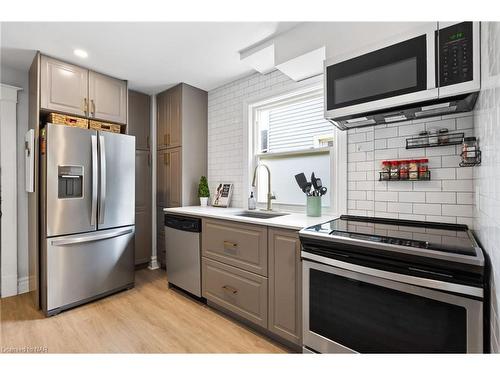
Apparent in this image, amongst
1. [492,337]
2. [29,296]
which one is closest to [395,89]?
[492,337]

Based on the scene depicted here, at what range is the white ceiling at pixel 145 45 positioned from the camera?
1.82 m

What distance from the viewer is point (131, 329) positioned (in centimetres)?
193

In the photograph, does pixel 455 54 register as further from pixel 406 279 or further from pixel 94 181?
pixel 94 181

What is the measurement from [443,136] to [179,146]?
2.62 metres

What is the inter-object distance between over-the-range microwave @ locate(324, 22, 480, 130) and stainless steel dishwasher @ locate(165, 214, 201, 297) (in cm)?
166

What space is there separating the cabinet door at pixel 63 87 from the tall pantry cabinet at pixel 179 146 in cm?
95

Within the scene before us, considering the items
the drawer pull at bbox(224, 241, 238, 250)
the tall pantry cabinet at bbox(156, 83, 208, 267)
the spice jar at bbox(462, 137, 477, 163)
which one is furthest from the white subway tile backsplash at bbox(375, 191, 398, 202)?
the tall pantry cabinet at bbox(156, 83, 208, 267)

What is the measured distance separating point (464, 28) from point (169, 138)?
9.63ft

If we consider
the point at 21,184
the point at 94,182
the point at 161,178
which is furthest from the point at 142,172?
the point at 21,184

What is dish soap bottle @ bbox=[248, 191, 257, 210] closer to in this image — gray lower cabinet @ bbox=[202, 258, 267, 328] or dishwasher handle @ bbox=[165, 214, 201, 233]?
dishwasher handle @ bbox=[165, 214, 201, 233]

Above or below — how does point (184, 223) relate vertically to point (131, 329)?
above

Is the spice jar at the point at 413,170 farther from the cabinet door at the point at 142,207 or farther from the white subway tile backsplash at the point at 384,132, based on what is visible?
the cabinet door at the point at 142,207

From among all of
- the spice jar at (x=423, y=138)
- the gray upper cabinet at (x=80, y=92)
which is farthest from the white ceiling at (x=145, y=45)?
the spice jar at (x=423, y=138)
